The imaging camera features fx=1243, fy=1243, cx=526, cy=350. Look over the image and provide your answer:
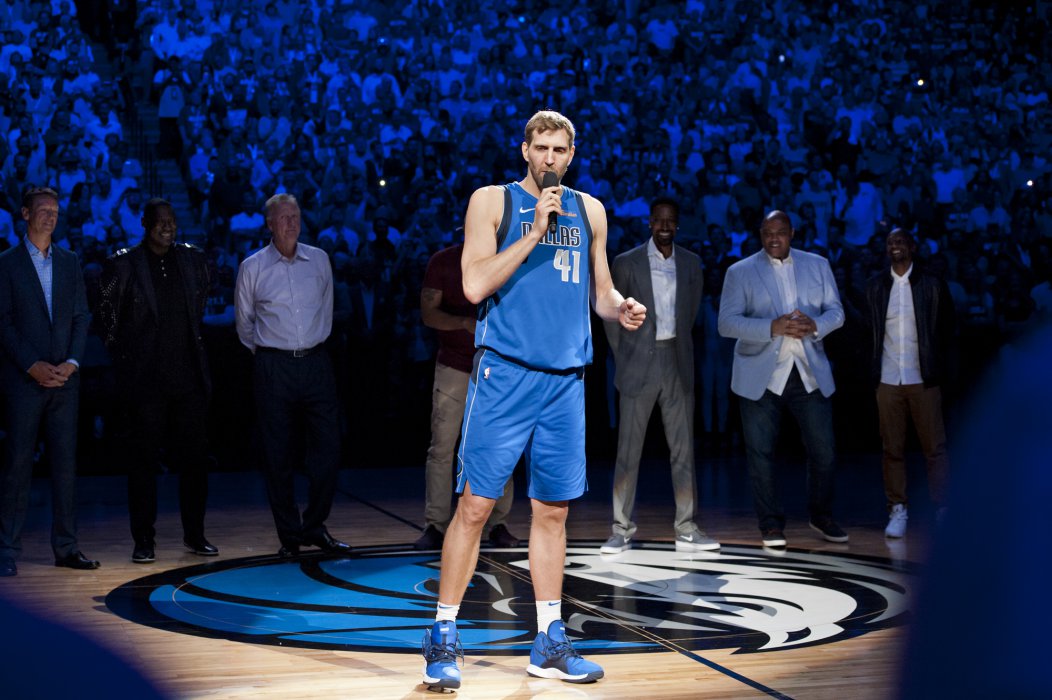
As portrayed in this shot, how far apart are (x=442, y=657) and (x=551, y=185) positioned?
1.43 meters

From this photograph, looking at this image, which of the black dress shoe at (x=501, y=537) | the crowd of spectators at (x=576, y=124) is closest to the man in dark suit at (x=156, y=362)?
the black dress shoe at (x=501, y=537)

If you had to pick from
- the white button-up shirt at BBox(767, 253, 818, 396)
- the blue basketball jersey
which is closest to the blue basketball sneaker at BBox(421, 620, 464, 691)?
the blue basketball jersey

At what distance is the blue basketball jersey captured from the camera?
12.3ft

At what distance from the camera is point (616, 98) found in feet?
41.4

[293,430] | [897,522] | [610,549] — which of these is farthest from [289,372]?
[897,522]

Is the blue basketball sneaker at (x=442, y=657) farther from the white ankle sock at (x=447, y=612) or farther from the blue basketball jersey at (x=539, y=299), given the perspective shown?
the blue basketball jersey at (x=539, y=299)

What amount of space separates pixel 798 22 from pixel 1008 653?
1286 centimetres

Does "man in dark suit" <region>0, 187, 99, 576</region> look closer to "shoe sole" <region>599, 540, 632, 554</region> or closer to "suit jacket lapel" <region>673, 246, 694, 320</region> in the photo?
"shoe sole" <region>599, 540, 632, 554</region>

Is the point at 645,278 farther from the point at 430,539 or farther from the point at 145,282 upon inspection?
the point at 145,282

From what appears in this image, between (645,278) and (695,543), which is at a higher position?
(645,278)

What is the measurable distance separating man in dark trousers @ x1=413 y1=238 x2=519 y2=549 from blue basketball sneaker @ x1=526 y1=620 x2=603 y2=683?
2.21m

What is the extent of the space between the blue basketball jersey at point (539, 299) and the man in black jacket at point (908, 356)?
3359 mm

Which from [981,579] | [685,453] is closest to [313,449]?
[685,453]

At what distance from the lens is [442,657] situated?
3672 millimetres
